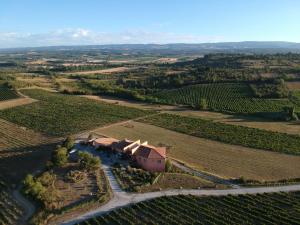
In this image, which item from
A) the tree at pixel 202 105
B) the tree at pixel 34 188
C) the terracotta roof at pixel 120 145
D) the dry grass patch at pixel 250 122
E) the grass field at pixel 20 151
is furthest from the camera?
the tree at pixel 202 105

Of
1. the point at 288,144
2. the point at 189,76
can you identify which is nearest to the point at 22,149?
the point at 288,144

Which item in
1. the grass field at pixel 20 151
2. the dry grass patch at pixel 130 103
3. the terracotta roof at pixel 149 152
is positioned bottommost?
the dry grass patch at pixel 130 103

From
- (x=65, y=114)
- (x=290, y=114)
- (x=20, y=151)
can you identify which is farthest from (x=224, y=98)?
(x=20, y=151)

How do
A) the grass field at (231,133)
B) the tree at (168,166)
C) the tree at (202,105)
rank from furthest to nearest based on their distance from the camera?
the tree at (202,105)
the grass field at (231,133)
the tree at (168,166)

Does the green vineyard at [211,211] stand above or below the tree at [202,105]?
above

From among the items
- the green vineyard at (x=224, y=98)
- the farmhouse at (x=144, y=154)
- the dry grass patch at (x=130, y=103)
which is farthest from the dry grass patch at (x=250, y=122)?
the farmhouse at (x=144, y=154)

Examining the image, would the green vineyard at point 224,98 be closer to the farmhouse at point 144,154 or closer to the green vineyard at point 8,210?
the farmhouse at point 144,154

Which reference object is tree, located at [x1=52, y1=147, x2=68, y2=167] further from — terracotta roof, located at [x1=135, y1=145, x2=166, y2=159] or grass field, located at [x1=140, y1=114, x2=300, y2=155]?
grass field, located at [x1=140, y1=114, x2=300, y2=155]

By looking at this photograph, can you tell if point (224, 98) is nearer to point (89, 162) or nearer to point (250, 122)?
point (250, 122)
